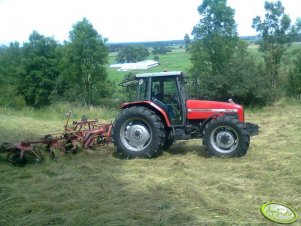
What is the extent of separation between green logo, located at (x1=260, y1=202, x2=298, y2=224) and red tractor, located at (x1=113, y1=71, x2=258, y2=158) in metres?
2.64

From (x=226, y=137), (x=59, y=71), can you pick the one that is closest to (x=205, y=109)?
(x=226, y=137)

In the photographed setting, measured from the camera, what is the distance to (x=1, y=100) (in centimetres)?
2948

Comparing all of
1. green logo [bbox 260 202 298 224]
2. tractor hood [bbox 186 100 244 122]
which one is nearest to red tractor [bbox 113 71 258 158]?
tractor hood [bbox 186 100 244 122]

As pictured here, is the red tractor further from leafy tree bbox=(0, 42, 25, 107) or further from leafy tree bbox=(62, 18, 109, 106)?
leafy tree bbox=(0, 42, 25, 107)

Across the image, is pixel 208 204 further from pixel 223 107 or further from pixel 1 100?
pixel 1 100

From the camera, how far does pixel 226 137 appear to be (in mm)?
7539

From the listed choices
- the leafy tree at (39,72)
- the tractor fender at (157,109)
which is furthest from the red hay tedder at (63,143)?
the leafy tree at (39,72)

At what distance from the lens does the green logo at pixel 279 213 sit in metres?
4.49

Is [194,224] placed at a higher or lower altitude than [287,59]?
lower

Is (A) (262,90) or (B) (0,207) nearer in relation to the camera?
(B) (0,207)

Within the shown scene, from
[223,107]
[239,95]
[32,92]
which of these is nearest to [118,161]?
[223,107]

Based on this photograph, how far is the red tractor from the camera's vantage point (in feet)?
24.9

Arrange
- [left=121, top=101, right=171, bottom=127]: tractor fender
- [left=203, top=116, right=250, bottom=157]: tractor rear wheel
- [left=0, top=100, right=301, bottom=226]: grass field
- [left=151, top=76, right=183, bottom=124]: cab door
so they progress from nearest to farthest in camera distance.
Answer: [left=0, top=100, right=301, bottom=226]: grass field < [left=203, top=116, right=250, bottom=157]: tractor rear wheel < [left=121, top=101, right=171, bottom=127]: tractor fender < [left=151, top=76, right=183, bottom=124]: cab door

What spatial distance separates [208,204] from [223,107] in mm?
3313
